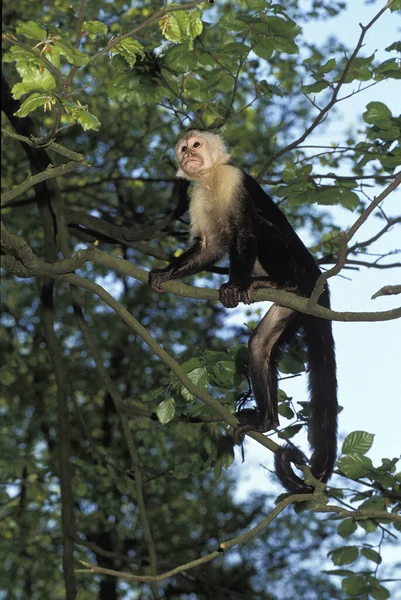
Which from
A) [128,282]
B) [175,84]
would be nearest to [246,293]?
[175,84]

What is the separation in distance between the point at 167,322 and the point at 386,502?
Result: 9.48 metres

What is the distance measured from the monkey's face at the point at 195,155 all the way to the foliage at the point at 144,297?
0.19 meters

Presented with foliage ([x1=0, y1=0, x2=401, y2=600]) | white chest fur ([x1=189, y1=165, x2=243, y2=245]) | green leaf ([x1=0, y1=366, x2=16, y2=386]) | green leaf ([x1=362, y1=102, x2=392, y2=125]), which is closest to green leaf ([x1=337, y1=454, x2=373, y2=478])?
foliage ([x1=0, y1=0, x2=401, y2=600])

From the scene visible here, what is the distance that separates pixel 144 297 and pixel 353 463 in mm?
10396

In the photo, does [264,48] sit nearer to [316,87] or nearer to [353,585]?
[316,87]

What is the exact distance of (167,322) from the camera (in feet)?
46.0

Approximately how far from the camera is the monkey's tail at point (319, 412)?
14.5 feet

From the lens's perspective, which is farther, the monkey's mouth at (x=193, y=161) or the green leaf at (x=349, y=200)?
the monkey's mouth at (x=193, y=161)

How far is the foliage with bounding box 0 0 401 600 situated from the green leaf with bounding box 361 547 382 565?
1 cm

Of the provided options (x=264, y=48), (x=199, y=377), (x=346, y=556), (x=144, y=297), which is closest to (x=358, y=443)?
(x=346, y=556)

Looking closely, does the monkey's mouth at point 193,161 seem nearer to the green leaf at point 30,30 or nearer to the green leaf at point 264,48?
the green leaf at point 264,48

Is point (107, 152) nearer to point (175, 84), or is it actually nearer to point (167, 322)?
point (167, 322)

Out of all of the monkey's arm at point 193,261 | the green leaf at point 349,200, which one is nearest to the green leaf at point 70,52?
the monkey's arm at point 193,261

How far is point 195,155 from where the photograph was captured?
6035mm
